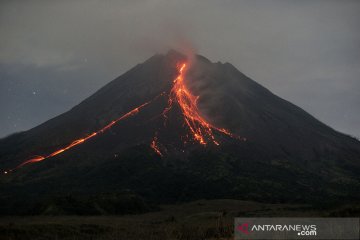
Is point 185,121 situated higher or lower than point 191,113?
lower

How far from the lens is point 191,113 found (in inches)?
5763

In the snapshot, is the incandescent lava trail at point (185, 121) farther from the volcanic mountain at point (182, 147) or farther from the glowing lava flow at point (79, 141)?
the volcanic mountain at point (182, 147)

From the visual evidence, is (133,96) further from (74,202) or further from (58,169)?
(74,202)

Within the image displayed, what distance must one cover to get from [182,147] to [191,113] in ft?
79.8

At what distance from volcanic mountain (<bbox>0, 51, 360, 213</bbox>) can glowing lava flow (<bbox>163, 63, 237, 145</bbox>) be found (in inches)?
16.0

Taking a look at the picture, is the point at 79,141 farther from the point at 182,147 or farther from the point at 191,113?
the point at 191,113

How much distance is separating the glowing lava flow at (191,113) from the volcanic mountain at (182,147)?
0.41 metres

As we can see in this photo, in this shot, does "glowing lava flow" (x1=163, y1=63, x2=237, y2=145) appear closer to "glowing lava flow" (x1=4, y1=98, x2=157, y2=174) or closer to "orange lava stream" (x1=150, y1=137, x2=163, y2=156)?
"glowing lava flow" (x1=4, y1=98, x2=157, y2=174)

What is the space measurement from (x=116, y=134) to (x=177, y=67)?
5828 cm

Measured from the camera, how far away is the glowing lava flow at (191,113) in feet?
428

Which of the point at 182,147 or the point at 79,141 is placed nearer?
the point at 182,147

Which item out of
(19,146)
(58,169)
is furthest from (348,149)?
(19,146)

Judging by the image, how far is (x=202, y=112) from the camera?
15025 cm

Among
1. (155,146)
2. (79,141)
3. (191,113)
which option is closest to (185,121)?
(191,113)
